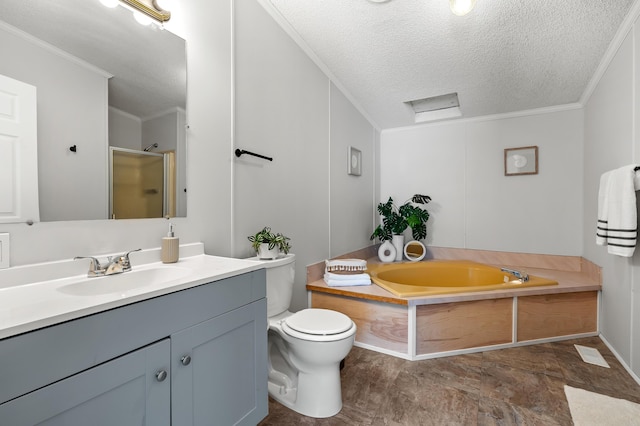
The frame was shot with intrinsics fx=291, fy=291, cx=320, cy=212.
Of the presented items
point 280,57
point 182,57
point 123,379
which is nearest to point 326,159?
point 280,57

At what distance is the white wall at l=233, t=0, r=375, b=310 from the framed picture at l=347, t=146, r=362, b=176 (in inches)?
4.1

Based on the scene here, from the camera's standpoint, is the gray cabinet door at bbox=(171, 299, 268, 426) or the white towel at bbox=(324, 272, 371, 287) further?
the white towel at bbox=(324, 272, 371, 287)

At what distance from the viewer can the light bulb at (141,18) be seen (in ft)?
4.03

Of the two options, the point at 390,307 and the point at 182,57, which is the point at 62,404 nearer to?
the point at 182,57

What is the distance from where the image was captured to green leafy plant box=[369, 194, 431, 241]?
3.46m

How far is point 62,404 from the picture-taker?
0.64 metres

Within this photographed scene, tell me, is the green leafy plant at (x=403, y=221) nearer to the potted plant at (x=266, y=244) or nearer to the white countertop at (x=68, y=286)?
the potted plant at (x=266, y=244)

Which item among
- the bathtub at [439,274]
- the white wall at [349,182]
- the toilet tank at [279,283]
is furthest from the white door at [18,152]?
the bathtub at [439,274]

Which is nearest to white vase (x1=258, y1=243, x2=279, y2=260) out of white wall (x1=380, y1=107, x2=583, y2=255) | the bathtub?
the bathtub

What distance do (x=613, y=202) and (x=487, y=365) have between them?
4.40 ft

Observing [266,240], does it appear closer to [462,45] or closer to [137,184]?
[137,184]

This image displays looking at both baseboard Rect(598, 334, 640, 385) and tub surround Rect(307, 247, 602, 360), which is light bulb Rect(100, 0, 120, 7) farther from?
baseboard Rect(598, 334, 640, 385)

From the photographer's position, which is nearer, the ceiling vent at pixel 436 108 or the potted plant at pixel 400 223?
the ceiling vent at pixel 436 108

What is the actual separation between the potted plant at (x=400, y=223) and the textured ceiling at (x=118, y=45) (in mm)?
2659
